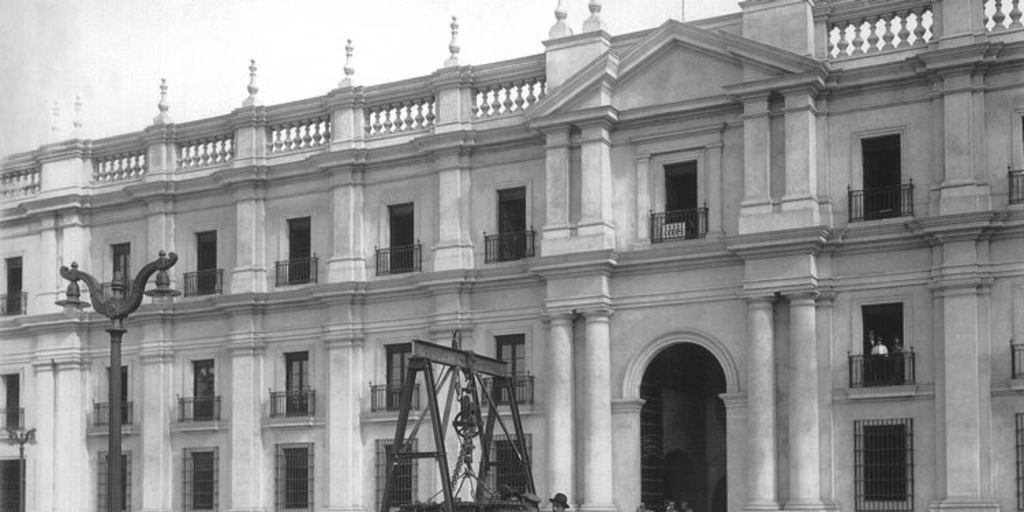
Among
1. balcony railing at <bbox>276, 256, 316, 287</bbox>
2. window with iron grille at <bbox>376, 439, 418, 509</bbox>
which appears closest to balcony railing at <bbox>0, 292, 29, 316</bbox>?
balcony railing at <bbox>276, 256, 316, 287</bbox>

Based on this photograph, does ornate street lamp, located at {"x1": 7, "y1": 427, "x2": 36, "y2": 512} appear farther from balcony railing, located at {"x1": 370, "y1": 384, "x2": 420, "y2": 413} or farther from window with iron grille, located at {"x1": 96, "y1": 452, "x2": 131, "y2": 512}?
balcony railing, located at {"x1": 370, "y1": 384, "x2": 420, "y2": 413}

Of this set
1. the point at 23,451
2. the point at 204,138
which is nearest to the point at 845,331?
the point at 204,138

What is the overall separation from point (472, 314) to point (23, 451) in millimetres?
13038

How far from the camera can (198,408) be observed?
3331 centimetres

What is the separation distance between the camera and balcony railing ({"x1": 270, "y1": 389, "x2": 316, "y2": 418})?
1243 inches

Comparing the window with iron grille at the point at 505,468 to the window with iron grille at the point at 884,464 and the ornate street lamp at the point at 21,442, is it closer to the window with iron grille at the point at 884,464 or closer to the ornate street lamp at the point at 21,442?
the window with iron grille at the point at 884,464

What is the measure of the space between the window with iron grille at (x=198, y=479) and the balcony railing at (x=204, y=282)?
13.1ft

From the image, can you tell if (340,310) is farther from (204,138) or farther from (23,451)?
(23,451)

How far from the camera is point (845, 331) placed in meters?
25.3

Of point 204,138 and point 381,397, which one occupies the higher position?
point 204,138

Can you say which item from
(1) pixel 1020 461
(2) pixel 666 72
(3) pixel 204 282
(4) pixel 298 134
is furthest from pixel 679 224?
(3) pixel 204 282

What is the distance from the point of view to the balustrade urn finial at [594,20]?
2852cm

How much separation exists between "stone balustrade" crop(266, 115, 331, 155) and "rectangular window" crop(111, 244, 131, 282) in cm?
535

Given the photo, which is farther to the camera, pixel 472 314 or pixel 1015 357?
pixel 472 314
